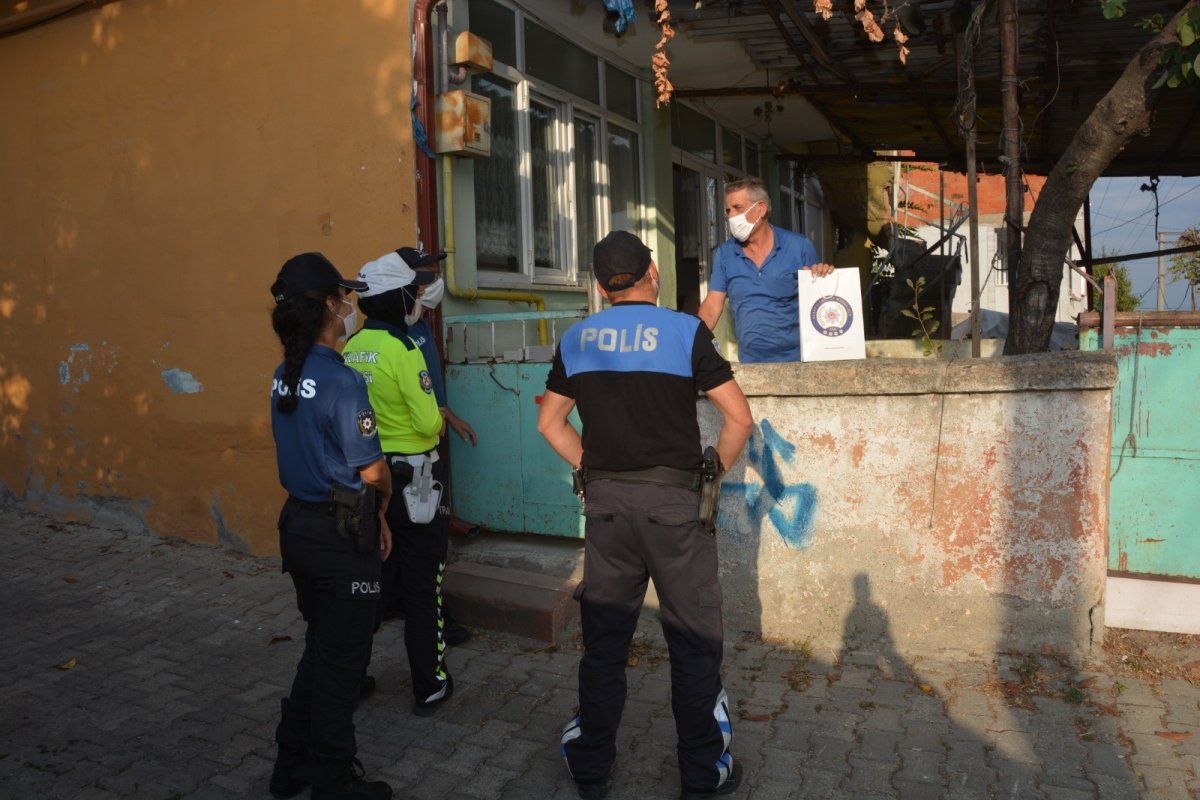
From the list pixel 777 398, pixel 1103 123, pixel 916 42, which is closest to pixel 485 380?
pixel 777 398

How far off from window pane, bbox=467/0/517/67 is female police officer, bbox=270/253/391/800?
349 centimetres

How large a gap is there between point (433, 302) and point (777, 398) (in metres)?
1.71

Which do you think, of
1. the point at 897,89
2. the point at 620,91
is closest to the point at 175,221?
the point at 620,91

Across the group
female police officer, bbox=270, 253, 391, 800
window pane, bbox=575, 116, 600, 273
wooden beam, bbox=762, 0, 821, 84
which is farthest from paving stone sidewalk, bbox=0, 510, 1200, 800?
wooden beam, bbox=762, 0, 821, 84

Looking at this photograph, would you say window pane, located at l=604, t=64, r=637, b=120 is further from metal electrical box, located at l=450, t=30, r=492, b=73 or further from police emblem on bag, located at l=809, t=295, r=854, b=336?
police emblem on bag, located at l=809, t=295, r=854, b=336

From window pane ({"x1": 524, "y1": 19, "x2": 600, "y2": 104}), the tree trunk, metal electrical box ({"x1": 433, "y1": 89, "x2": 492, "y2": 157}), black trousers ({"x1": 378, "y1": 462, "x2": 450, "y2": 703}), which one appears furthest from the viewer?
window pane ({"x1": 524, "y1": 19, "x2": 600, "y2": 104})

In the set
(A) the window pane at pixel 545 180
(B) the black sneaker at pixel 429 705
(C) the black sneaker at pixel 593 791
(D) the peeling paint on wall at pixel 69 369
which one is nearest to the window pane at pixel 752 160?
(A) the window pane at pixel 545 180

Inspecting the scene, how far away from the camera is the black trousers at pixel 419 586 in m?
4.37

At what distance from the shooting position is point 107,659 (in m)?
5.14

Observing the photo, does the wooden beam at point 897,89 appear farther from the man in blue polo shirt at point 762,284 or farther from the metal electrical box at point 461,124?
the man in blue polo shirt at point 762,284

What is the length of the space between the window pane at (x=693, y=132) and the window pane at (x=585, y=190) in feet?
5.52

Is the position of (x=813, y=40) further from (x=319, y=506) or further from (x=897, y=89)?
(x=319, y=506)

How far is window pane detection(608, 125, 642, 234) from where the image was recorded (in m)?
8.62

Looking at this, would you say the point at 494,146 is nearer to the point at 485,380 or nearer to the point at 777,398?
the point at 485,380
